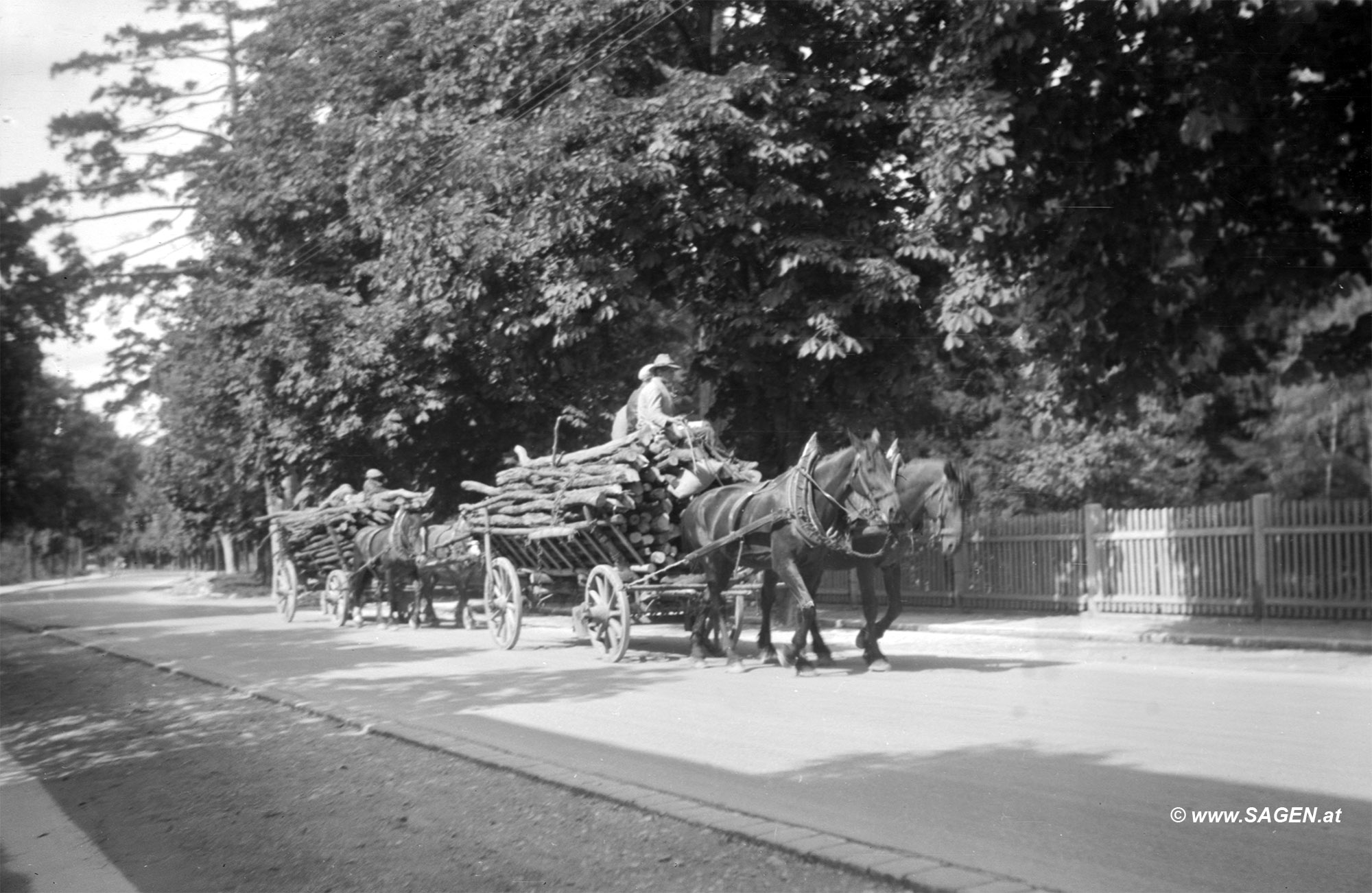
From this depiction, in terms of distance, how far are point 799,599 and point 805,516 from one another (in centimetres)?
78

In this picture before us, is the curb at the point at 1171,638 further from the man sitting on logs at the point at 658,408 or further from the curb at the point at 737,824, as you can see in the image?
the curb at the point at 737,824

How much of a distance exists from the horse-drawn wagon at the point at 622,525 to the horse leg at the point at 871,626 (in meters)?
1.41

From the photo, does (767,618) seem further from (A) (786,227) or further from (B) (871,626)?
(A) (786,227)

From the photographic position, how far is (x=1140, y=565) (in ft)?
61.6

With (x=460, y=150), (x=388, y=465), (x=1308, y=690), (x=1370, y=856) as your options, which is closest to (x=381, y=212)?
(x=460, y=150)

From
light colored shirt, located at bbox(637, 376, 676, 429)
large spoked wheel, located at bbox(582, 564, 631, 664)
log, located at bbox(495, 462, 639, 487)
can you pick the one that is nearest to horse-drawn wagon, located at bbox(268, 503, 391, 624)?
log, located at bbox(495, 462, 639, 487)

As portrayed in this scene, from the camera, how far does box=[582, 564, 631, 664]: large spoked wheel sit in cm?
1413

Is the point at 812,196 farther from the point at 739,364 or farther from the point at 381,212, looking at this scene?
the point at 381,212

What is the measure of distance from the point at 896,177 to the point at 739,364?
3.52m

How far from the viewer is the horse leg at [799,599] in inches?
473

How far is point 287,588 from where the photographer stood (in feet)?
83.3

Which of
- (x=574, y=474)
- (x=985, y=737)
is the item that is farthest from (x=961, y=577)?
(x=985, y=737)

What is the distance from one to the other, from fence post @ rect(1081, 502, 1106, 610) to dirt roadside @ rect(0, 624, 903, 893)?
501 inches

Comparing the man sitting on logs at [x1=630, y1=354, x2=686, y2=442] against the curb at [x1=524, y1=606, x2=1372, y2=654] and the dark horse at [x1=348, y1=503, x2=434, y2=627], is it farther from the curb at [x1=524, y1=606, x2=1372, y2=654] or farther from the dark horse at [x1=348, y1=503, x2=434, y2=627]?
the dark horse at [x1=348, y1=503, x2=434, y2=627]
